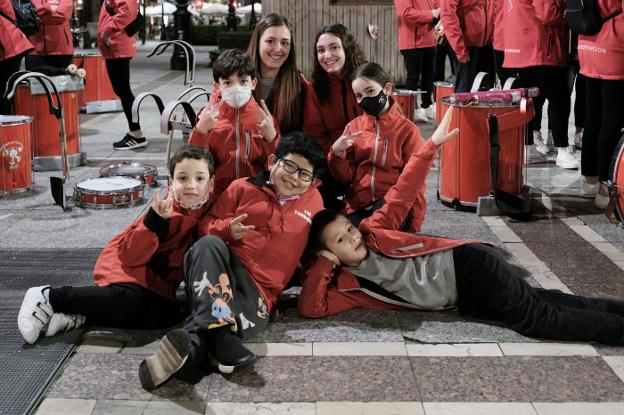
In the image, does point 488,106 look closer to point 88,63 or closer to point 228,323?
point 228,323

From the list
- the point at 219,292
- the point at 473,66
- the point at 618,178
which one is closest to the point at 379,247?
the point at 219,292

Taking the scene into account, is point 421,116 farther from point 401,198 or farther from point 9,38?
point 401,198

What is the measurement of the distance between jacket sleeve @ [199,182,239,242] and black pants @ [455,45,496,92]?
4.63 m

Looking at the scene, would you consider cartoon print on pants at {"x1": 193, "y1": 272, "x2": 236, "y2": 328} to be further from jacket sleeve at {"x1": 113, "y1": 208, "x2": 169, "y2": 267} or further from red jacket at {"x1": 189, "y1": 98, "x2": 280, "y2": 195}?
red jacket at {"x1": 189, "y1": 98, "x2": 280, "y2": 195}

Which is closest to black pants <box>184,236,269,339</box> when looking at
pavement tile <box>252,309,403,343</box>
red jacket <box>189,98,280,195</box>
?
pavement tile <box>252,309,403,343</box>

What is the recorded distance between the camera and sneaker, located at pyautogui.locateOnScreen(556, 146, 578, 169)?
7219 millimetres

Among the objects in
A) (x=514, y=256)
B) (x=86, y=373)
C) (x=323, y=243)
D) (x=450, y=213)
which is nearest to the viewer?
(x=86, y=373)

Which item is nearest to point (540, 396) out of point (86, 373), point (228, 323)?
point (228, 323)

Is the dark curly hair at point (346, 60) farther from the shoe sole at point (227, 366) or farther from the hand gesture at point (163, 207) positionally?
the shoe sole at point (227, 366)

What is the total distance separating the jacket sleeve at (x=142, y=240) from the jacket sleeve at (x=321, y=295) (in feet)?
2.20

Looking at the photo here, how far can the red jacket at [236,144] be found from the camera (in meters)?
4.36

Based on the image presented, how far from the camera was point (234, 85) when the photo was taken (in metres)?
4.27

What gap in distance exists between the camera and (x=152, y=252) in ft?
12.0

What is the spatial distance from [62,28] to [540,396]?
7.19 metres
